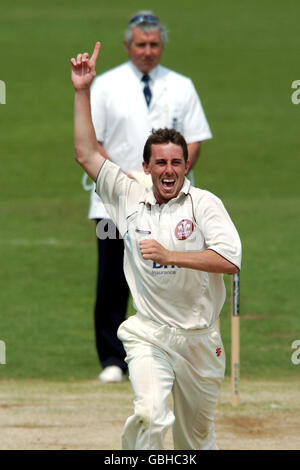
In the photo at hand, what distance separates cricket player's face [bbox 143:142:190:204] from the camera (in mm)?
6770

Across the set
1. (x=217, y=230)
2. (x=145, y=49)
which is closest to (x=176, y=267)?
(x=217, y=230)

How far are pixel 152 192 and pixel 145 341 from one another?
899 millimetres

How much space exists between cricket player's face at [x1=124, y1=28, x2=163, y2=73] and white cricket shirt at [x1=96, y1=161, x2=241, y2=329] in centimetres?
292

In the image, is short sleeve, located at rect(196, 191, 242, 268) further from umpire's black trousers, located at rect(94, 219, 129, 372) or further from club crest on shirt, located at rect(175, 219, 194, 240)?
umpire's black trousers, located at rect(94, 219, 129, 372)

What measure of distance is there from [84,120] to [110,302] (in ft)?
9.95

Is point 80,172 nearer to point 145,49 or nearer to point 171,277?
point 145,49

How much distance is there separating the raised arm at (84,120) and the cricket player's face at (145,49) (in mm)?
2519

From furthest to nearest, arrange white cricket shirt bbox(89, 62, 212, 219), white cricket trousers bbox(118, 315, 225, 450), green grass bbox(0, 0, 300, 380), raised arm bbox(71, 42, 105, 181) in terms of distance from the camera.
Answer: green grass bbox(0, 0, 300, 380) < white cricket shirt bbox(89, 62, 212, 219) < raised arm bbox(71, 42, 105, 181) < white cricket trousers bbox(118, 315, 225, 450)

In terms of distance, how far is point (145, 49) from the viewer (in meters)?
9.59

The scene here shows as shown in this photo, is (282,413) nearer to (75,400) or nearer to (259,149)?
(75,400)

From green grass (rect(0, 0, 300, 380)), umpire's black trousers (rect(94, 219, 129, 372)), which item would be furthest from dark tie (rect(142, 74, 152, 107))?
green grass (rect(0, 0, 300, 380))

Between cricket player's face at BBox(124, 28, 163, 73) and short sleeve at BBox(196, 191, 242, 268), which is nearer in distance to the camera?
short sleeve at BBox(196, 191, 242, 268)

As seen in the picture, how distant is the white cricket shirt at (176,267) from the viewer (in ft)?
22.1
